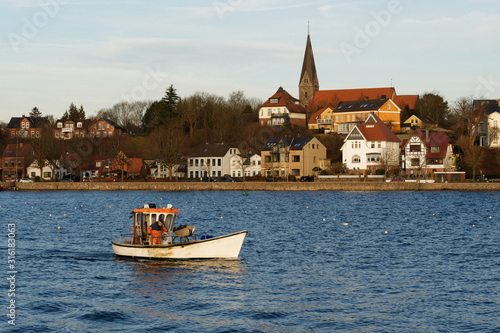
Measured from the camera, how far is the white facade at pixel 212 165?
137 meters

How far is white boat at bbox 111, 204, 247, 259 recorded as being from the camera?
33.9 meters

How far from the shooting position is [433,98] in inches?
6786

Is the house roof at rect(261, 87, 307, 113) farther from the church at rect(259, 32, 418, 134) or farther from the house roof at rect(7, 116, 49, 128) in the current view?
the house roof at rect(7, 116, 49, 128)

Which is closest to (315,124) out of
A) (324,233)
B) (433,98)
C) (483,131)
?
(433,98)

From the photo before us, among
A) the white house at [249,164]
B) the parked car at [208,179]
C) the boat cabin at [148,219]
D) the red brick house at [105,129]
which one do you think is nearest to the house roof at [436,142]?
the white house at [249,164]

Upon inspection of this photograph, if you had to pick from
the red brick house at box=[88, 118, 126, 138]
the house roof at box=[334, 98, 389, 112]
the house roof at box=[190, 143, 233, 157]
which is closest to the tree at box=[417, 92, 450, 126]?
the house roof at box=[334, 98, 389, 112]

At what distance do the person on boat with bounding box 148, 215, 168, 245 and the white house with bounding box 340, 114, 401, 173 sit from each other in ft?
305

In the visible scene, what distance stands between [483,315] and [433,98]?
154 m

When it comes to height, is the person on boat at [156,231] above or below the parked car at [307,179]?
below

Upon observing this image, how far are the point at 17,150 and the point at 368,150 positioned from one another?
253 feet

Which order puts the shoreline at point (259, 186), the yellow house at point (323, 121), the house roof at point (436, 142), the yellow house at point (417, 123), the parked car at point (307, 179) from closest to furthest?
1. the shoreline at point (259, 186)
2. the parked car at point (307, 179)
3. the house roof at point (436, 142)
4. the yellow house at point (417, 123)
5. the yellow house at point (323, 121)

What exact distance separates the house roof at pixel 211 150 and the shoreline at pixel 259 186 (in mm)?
20110

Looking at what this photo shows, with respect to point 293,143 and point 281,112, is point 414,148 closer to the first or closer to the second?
point 293,143

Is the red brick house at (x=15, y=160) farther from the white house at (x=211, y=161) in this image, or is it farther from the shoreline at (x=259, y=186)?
the white house at (x=211, y=161)
